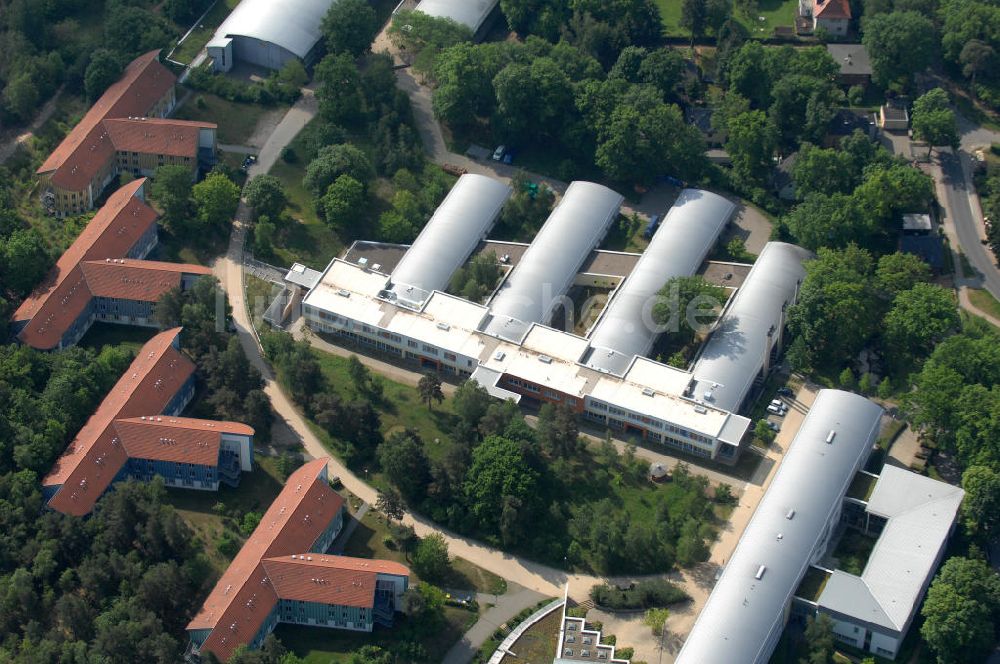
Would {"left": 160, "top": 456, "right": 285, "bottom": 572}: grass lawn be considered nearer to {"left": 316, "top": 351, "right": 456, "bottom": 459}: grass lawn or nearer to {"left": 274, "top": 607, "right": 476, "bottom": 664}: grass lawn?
{"left": 316, "top": 351, "right": 456, "bottom": 459}: grass lawn

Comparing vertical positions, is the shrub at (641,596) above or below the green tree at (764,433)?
below

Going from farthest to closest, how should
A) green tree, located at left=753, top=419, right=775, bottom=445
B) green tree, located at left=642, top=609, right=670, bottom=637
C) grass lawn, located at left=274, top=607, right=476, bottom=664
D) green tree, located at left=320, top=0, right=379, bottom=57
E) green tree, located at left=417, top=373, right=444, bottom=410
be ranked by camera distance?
1. green tree, located at left=320, top=0, right=379, bottom=57
2. green tree, located at left=417, top=373, right=444, bottom=410
3. green tree, located at left=753, top=419, right=775, bottom=445
4. green tree, located at left=642, top=609, right=670, bottom=637
5. grass lawn, located at left=274, top=607, right=476, bottom=664

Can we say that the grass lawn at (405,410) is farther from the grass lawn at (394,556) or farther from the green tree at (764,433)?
the green tree at (764,433)

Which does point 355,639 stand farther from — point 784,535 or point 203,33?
point 203,33

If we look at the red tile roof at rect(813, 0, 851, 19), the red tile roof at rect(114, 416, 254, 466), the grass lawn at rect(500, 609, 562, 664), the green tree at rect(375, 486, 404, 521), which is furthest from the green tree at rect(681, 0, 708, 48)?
the grass lawn at rect(500, 609, 562, 664)

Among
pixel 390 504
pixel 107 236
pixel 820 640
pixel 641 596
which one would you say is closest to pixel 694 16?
pixel 107 236

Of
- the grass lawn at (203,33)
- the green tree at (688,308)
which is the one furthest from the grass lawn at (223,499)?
the grass lawn at (203,33)

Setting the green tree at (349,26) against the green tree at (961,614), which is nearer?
the green tree at (961,614)
